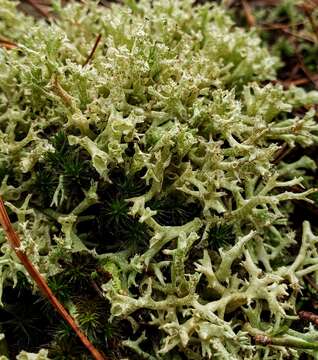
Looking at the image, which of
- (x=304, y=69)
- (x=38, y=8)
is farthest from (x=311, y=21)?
(x=38, y=8)

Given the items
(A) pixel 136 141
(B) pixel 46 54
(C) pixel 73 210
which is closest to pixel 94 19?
(B) pixel 46 54

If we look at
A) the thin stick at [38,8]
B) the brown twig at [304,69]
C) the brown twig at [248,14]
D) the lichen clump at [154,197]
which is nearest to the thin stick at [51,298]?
the lichen clump at [154,197]

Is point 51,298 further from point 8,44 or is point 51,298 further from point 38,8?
point 38,8

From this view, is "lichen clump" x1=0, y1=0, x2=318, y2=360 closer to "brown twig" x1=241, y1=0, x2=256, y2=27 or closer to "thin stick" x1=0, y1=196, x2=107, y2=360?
"thin stick" x1=0, y1=196, x2=107, y2=360

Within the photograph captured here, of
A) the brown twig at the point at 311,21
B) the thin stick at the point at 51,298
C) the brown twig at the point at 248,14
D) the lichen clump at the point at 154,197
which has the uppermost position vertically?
the brown twig at the point at 311,21

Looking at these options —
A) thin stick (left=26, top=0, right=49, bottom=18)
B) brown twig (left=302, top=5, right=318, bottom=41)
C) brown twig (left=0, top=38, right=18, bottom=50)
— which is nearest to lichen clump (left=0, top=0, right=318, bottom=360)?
brown twig (left=0, top=38, right=18, bottom=50)

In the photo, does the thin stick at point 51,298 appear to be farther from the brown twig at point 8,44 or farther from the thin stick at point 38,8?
the thin stick at point 38,8
